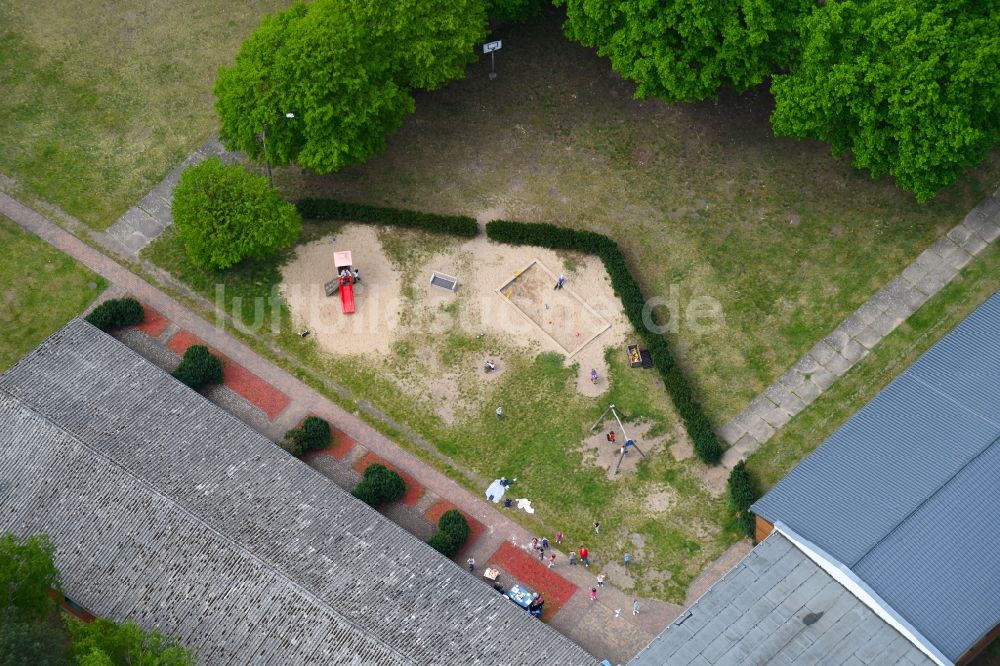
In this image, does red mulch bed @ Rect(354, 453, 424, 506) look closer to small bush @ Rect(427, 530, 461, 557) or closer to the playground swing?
small bush @ Rect(427, 530, 461, 557)

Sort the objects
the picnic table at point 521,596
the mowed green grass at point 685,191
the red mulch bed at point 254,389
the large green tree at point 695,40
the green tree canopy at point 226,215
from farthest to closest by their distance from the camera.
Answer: the mowed green grass at point 685,191 → the green tree canopy at point 226,215 → the red mulch bed at point 254,389 → the large green tree at point 695,40 → the picnic table at point 521,596

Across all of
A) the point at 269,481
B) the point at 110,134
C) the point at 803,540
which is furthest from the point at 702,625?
the point at 110,134

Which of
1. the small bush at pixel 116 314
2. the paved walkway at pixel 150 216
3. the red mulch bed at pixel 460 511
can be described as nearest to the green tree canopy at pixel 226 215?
the small bush at pixel 116 314

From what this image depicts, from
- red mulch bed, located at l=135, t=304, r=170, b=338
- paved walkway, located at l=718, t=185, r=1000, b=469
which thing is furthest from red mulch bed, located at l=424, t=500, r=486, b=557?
red mulch bed, located at l=135, t=304, r=170, b=338

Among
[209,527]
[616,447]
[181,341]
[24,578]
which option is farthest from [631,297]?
[24,578]

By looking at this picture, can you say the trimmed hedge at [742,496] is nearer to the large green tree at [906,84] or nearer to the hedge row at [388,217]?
the large green tree at [906,84]

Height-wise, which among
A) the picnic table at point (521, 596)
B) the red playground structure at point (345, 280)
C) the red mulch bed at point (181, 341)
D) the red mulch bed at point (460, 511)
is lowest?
the picnic table at point (521, 596)

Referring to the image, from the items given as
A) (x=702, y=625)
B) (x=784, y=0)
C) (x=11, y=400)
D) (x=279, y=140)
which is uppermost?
(x=784, y=0)

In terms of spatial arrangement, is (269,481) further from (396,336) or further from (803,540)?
(803,540)
